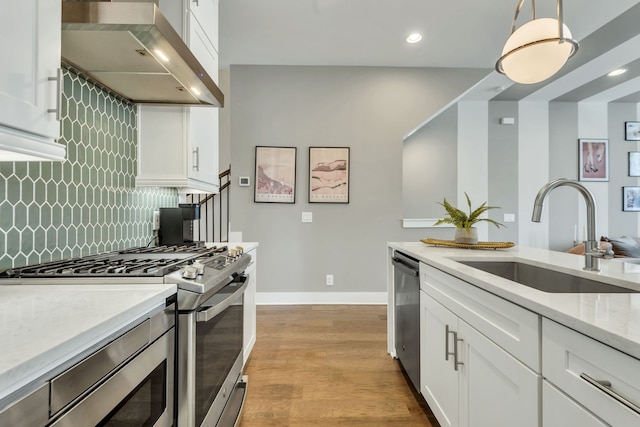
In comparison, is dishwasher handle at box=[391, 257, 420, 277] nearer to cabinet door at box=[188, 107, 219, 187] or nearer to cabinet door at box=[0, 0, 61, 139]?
cabinet door at box=[188, 107, 219, 187]

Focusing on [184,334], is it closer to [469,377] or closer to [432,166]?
[469,377]

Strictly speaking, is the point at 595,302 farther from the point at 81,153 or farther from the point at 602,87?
the point at 602,87

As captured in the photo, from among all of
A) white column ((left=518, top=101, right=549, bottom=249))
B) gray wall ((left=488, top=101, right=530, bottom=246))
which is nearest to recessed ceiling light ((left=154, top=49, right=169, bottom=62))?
gray wall ((left=488, top=101, right=530, bottom=246))

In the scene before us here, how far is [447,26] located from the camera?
9.66 ft

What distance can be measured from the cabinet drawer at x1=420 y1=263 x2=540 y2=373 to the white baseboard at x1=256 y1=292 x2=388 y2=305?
224 centimetres

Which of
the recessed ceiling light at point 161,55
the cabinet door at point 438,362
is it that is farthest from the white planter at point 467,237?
the recessed ceiling light at point 161,55

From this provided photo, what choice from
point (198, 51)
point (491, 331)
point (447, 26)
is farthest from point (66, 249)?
point (447, 26)

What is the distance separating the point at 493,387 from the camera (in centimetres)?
104

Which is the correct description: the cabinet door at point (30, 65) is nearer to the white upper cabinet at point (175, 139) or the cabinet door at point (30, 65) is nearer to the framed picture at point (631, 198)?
the white upper cabinet at point (175, 139)

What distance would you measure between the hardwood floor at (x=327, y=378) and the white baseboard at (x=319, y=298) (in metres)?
0.49

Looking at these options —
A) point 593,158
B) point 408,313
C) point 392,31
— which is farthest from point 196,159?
point 593,158

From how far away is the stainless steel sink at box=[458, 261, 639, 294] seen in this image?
3.81 ft

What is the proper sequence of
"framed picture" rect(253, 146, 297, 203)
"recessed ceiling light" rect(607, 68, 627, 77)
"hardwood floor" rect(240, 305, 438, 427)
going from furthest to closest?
"framed picture" rect(253, 146, 297, 203) < "recessed ceiling light" rect(607, 68, 627, 77) < "hardwood floor" rect(240, 305, 438, 427)

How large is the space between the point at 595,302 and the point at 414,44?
319cm
